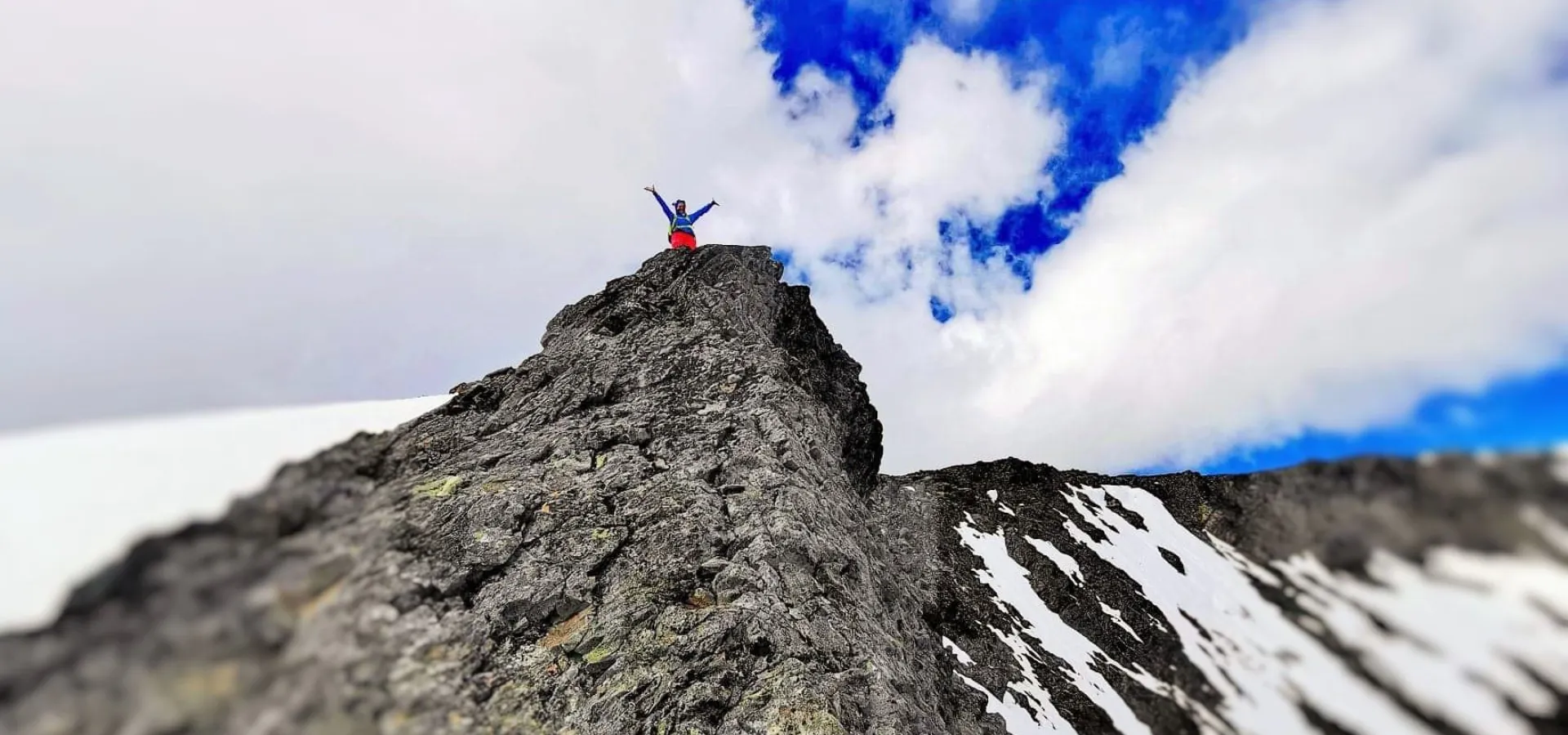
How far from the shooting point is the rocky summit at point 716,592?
4.33 metres

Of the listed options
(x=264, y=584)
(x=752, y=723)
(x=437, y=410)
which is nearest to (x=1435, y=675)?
(x=264, y=584)

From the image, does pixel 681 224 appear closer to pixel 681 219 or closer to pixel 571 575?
pixel 681 219

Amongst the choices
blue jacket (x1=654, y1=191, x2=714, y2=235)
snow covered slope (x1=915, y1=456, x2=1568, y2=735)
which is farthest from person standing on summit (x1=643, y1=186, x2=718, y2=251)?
snow covered slope (x1=915, y1=456, x2=1568, y2=735)

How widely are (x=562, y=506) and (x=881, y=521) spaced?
37.6 m

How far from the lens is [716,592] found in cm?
1847

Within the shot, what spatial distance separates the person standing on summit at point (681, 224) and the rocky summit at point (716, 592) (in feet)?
3.57

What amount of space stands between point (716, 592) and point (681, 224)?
17579 millimetres

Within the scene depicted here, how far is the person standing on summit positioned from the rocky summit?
1.09 meters

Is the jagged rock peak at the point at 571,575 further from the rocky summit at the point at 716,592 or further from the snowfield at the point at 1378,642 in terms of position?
the snowfield at the point at 1378,642

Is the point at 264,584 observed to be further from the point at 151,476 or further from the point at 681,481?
the point at 681,481

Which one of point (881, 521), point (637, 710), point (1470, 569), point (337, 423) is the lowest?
point (637, 710)

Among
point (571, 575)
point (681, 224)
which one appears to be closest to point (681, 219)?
point (681, 224)

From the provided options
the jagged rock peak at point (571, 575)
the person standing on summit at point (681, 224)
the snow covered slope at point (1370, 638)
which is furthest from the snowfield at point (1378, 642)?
the person standing on summit at point (681, 224)

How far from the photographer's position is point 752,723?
1565 centimetres
